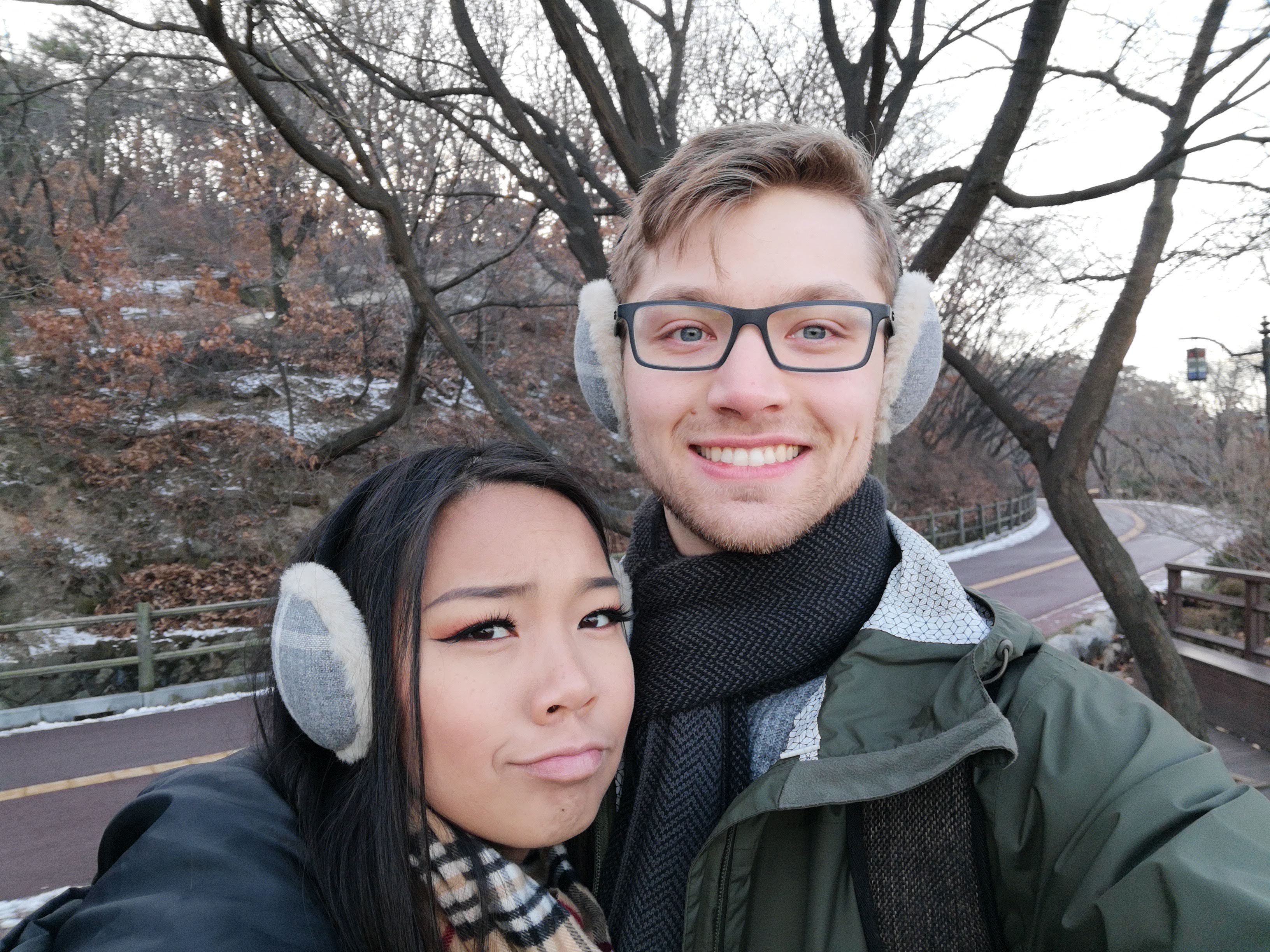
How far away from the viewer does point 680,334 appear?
1825 millimetres

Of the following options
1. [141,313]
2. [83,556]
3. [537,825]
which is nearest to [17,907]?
[537,825]

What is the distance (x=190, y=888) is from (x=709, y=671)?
3.38 ft

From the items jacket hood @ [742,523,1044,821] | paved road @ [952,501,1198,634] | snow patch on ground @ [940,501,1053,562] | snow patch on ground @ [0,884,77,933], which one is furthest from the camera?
snow patch on ground @ [940,501,1053,562]

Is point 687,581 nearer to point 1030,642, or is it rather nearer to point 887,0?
point 1030,642

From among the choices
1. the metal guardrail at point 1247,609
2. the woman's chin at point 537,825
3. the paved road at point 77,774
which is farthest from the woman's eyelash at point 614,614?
the metal guardrail at point 1247,609

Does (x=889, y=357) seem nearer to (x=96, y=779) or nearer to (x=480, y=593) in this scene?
(x=480, y=593)

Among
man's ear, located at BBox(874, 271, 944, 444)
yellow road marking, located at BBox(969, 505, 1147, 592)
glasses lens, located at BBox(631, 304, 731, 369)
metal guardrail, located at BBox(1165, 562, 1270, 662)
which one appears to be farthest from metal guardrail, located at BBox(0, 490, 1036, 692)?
yellow road marking, located at BBox(969, 505, 1147, 592)

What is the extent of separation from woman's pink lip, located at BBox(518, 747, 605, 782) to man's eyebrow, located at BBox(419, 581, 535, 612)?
0.31 m

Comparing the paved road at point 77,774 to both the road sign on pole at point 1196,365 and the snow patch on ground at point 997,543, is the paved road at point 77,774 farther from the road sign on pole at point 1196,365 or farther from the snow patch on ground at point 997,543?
the road sign on pole at point 1196,365

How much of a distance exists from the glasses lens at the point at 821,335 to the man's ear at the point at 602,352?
1.70 ft

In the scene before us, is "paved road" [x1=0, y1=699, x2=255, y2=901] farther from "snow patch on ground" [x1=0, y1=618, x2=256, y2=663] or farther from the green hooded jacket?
the green hooded jacket

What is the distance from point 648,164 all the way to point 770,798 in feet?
16.2

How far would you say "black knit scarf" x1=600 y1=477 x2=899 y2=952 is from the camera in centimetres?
162

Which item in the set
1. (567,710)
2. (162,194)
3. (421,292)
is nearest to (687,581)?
(567,710)
